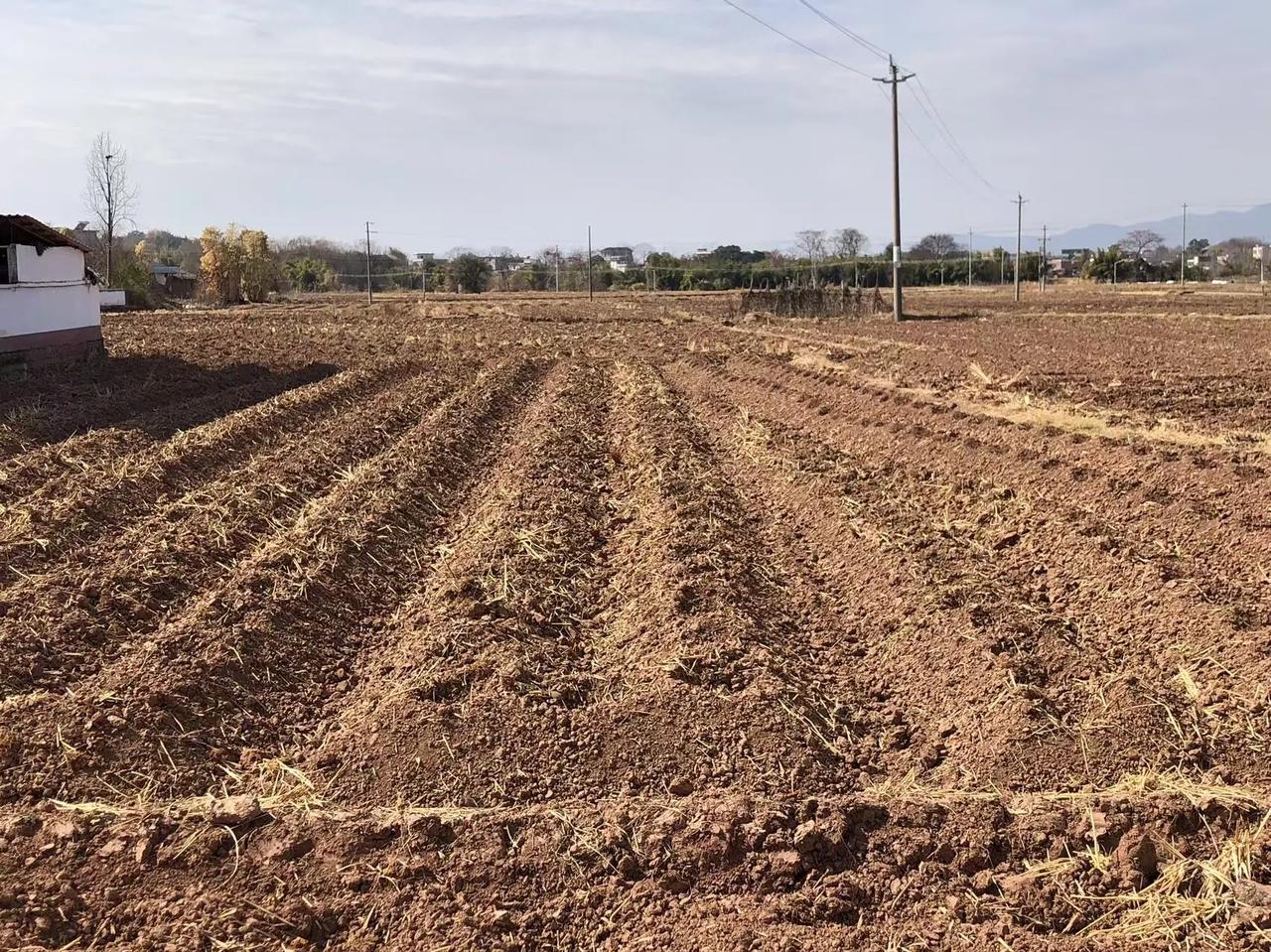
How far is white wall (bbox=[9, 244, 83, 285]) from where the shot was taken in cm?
1808

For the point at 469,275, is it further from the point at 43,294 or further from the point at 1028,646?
the point at 1028,646

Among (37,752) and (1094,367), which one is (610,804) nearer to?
(37,752)

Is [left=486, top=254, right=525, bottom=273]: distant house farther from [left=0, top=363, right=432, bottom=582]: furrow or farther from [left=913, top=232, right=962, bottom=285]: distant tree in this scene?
[left=0, top=363, right=432, bottom=582]: furrow

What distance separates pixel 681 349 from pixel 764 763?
2046 centimetres

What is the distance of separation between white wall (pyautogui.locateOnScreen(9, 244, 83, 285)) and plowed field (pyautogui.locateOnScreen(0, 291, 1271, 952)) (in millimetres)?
7262

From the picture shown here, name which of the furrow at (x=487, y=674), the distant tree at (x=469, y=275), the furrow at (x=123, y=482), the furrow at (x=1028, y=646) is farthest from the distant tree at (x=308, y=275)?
the furrow at (x=1028, y=646)

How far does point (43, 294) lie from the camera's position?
62.2 feet

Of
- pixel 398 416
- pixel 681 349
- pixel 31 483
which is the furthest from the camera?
pixel 681 349

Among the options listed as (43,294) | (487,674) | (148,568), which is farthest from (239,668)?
(43,294)

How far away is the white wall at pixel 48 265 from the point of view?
18.1 m

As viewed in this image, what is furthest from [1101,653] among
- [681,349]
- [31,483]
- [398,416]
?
[681,349]

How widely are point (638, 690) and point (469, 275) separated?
77.2m

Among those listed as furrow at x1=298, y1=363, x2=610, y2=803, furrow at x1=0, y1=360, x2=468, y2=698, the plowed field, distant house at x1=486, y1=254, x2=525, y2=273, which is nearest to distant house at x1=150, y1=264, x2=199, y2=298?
distant house at x1=486, y1=254, x2=525, y2=273

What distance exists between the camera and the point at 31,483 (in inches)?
389
